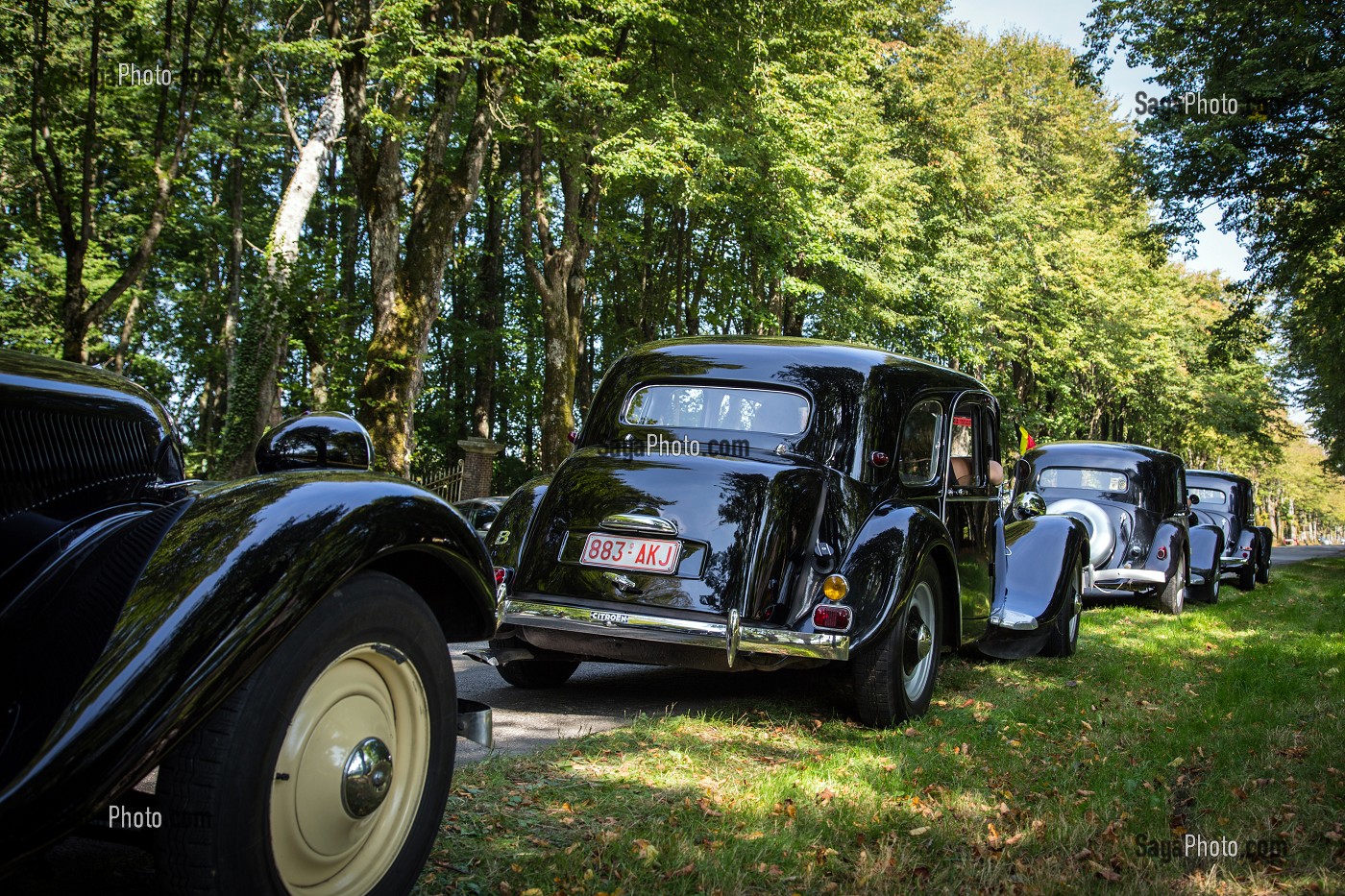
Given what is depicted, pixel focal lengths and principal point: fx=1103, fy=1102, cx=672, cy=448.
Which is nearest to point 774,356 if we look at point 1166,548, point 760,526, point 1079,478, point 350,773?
point 760,526

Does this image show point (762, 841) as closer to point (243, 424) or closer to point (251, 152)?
point (243, 424)

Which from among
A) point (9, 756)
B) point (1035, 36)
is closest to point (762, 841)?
point (9, 756)

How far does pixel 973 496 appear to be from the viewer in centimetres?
712

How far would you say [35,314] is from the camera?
21.6 m

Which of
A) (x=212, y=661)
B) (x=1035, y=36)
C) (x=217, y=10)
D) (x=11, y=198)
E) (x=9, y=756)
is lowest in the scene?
(x=9, y=756)

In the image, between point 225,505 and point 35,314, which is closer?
point 225,505

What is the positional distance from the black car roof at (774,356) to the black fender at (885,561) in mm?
916

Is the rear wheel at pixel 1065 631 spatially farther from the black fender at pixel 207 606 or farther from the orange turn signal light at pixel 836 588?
the black fender at pixel 207 606

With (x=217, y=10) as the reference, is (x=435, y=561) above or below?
below

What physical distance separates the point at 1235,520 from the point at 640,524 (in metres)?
15.8

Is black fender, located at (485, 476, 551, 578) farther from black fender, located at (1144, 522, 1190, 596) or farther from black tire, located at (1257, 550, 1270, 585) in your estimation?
black tire, located at (1257, 550, 1270, 585)

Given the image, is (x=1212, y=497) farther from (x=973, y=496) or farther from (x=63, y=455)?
(x=63, y=455)

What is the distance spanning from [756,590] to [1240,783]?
219cm

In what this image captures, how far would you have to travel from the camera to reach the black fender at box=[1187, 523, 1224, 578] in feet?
46.4
